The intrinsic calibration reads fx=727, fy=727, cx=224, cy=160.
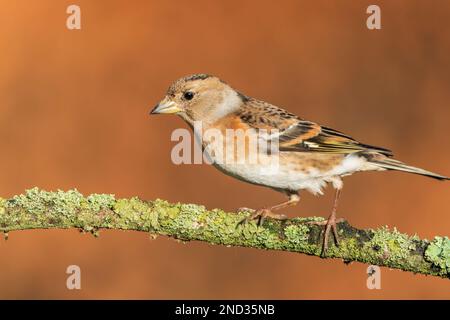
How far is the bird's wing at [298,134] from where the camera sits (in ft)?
12.2

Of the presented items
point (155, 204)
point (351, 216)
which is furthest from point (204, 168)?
point (155, 204)

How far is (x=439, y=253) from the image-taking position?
299cm

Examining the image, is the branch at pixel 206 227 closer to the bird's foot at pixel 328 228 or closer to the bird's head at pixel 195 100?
the bird's foot at pixel 328 228

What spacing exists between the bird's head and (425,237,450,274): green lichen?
4.71 ft

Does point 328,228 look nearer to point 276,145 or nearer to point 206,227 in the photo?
point 206,227

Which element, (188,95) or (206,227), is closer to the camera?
(206,227)

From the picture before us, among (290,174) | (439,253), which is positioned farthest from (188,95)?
(439,253)

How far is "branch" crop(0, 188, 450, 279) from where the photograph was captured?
3.02 metres

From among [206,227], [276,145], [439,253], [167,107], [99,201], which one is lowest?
[439,253]

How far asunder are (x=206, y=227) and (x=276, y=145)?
2.50ft

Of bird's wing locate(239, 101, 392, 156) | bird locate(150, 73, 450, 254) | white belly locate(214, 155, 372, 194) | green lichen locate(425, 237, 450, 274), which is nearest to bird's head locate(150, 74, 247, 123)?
bird locate(150, 73, 450, 254)

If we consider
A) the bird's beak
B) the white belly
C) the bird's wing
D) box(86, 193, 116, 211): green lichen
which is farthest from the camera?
the bird's beak

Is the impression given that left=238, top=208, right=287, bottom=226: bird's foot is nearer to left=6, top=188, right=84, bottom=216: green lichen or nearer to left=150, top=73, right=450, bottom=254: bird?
left=150, top=73, right=450, bottom=254: bird

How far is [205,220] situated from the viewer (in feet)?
10.2
